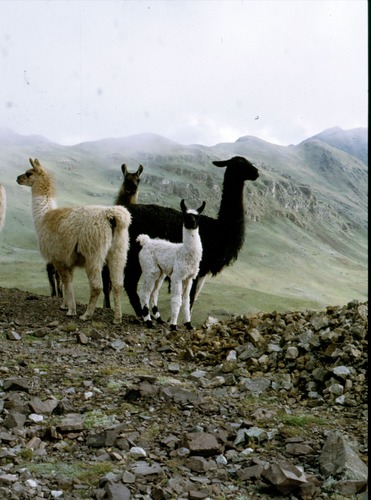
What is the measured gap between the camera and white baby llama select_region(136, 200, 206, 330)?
39.6ft

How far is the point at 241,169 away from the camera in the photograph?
14.5 m

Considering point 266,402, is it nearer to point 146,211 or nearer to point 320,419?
point 320,419

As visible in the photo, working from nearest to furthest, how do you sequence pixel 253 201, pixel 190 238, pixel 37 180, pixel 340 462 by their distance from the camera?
pixel 340 462 < pixel 190 238 < pixel 37 180 < pixel 253 201

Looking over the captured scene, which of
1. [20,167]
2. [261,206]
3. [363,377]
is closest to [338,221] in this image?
[261,206]

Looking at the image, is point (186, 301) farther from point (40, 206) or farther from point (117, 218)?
point (40, 206)

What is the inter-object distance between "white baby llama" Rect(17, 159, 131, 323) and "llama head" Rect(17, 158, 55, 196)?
Answer: 71cm

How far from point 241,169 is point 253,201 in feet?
297

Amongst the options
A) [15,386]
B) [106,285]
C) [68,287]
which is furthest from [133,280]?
[15,386]

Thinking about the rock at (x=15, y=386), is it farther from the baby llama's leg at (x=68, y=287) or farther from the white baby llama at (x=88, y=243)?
the baby llama's leg at (x=68, y=287)

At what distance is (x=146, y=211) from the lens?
49.0ft

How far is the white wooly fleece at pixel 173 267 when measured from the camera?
1217 cm

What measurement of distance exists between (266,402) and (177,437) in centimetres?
237

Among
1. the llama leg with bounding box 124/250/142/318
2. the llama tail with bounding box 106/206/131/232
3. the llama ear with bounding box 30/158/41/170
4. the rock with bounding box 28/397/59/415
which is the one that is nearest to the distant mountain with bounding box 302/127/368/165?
the llama leg with bounding box 124/250/142/318

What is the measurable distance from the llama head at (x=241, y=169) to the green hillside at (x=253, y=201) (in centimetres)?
376
